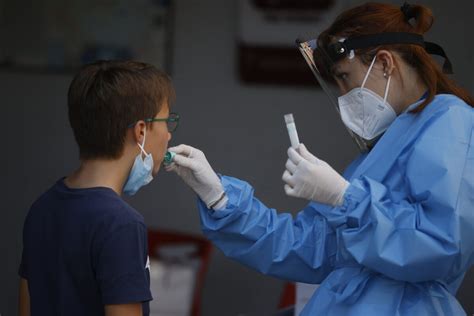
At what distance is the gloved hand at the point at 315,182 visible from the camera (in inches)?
78.6

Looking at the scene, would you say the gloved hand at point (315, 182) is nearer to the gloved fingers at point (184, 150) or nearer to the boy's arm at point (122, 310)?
the gloved fingers at point (184, 150)

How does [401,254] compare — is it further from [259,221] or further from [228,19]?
[228,19]

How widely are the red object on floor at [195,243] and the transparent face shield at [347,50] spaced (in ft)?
5.43

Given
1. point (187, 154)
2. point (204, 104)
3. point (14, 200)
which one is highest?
point (187, 154)

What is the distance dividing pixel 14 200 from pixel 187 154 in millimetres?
2127

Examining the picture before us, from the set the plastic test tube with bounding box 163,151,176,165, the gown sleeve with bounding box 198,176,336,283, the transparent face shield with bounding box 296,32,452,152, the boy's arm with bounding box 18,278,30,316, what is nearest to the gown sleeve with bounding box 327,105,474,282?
the transparent face shield with bounding box 296,32,452,152

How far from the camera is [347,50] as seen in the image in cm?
217

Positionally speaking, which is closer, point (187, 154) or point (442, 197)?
point (442, 197)

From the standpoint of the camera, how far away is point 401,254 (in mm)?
1943

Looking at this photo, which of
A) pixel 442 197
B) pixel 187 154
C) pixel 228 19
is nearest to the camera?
pixel 442 197

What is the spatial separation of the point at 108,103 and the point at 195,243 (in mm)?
2115

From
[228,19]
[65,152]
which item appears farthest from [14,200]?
[228,19]

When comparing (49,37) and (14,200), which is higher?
(49,37)

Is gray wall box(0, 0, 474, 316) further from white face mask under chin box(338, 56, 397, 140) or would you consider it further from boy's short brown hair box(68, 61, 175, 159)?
boy's short brown hair box(68, 61, 175, 159)
